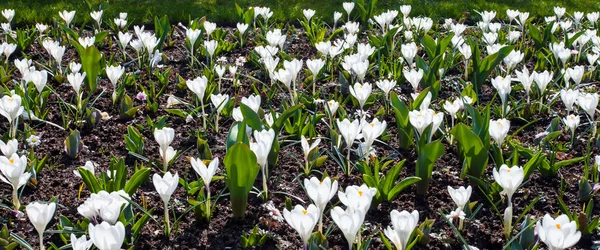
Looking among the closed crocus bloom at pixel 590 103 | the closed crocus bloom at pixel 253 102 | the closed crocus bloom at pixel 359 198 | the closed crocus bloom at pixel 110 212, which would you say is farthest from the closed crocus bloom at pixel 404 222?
the closed crocus bloom at pixel 590 103

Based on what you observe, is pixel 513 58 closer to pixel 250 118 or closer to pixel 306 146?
pixel 306 146

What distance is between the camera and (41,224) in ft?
6.77

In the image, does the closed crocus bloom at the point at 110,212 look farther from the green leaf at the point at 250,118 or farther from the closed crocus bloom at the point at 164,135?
the green leaf at the point at 250,118

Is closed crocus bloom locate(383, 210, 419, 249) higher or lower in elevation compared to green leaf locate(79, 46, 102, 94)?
lower

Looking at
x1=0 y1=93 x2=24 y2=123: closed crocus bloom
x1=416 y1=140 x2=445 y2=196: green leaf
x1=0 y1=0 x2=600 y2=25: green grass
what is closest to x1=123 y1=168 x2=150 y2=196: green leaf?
x1=0 y1=93 x2=24 y2=123: closed crocus bloom

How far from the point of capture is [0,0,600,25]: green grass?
5.71 meters

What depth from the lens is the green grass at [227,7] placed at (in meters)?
5.71

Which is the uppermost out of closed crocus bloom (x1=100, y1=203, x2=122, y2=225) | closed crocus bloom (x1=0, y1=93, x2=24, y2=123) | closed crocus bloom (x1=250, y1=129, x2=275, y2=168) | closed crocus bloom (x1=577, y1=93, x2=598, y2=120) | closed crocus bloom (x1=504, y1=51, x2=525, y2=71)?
closed crocus bloom (x1=0, y1=93, x2=24, y2=123)

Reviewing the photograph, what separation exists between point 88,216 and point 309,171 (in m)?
1.00

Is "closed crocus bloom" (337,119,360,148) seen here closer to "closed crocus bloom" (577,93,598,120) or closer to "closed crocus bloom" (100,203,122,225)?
"closed crocus bloom" (100,203,122,225)

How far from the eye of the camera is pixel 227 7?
6211 mm

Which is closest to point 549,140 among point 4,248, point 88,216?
point 88,216

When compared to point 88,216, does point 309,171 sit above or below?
below

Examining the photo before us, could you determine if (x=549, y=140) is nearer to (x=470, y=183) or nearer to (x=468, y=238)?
(x=470, y=183)
